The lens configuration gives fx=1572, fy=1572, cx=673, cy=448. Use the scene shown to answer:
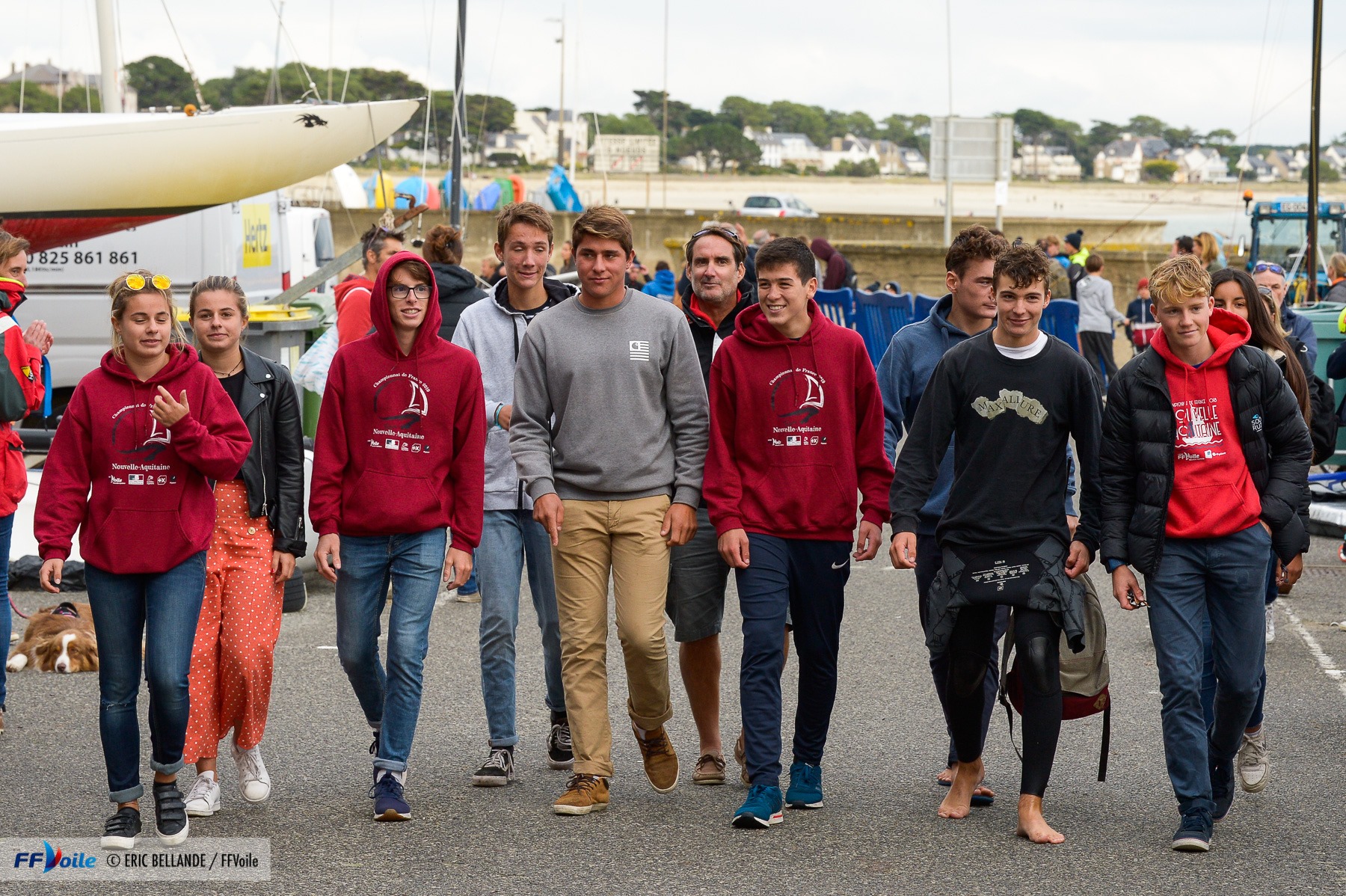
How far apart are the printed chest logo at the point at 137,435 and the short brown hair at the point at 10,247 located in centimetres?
174

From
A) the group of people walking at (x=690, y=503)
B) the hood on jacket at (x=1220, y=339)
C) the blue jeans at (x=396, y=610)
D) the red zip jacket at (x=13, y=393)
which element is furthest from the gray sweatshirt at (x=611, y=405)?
the red zip jacket at (x=13, y=393)

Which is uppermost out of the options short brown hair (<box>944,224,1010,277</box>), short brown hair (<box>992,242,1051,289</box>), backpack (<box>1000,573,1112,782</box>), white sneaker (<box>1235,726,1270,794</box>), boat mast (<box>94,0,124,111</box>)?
boat mast (<box>94,0,124,111</box>)

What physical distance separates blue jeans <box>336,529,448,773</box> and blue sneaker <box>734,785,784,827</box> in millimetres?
1115

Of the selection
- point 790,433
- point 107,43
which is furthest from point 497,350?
point 107,43

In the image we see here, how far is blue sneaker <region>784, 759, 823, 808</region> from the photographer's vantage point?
5.28 metres

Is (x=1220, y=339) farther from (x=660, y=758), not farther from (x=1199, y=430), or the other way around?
(x=660, y=758)

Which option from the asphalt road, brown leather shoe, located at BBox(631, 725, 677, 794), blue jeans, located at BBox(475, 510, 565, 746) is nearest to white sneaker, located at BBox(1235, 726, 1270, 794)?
the asphalt road

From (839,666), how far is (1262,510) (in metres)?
2.96

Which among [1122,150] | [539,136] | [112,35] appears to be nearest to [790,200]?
[112,35]

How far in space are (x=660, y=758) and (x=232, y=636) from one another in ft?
4.86

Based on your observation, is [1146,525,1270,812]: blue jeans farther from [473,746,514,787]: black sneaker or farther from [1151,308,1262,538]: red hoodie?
[473,746,514,787]: black sneaker

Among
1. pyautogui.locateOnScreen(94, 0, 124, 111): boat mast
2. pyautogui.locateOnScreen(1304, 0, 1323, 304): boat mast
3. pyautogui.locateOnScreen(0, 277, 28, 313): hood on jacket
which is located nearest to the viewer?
pyautogui.locateOnScreen(0, 277, 28, 313): hood on jacket

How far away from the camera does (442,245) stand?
26.8 ft

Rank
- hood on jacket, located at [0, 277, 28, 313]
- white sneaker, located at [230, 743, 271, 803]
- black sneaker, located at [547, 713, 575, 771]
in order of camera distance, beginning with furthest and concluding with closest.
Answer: hood on jacket, located at [0, 277, 28, 313] → black sneaker, located at [547, 713, 575, 771] → white sneaker, located at [230, 743, 271, 803]
